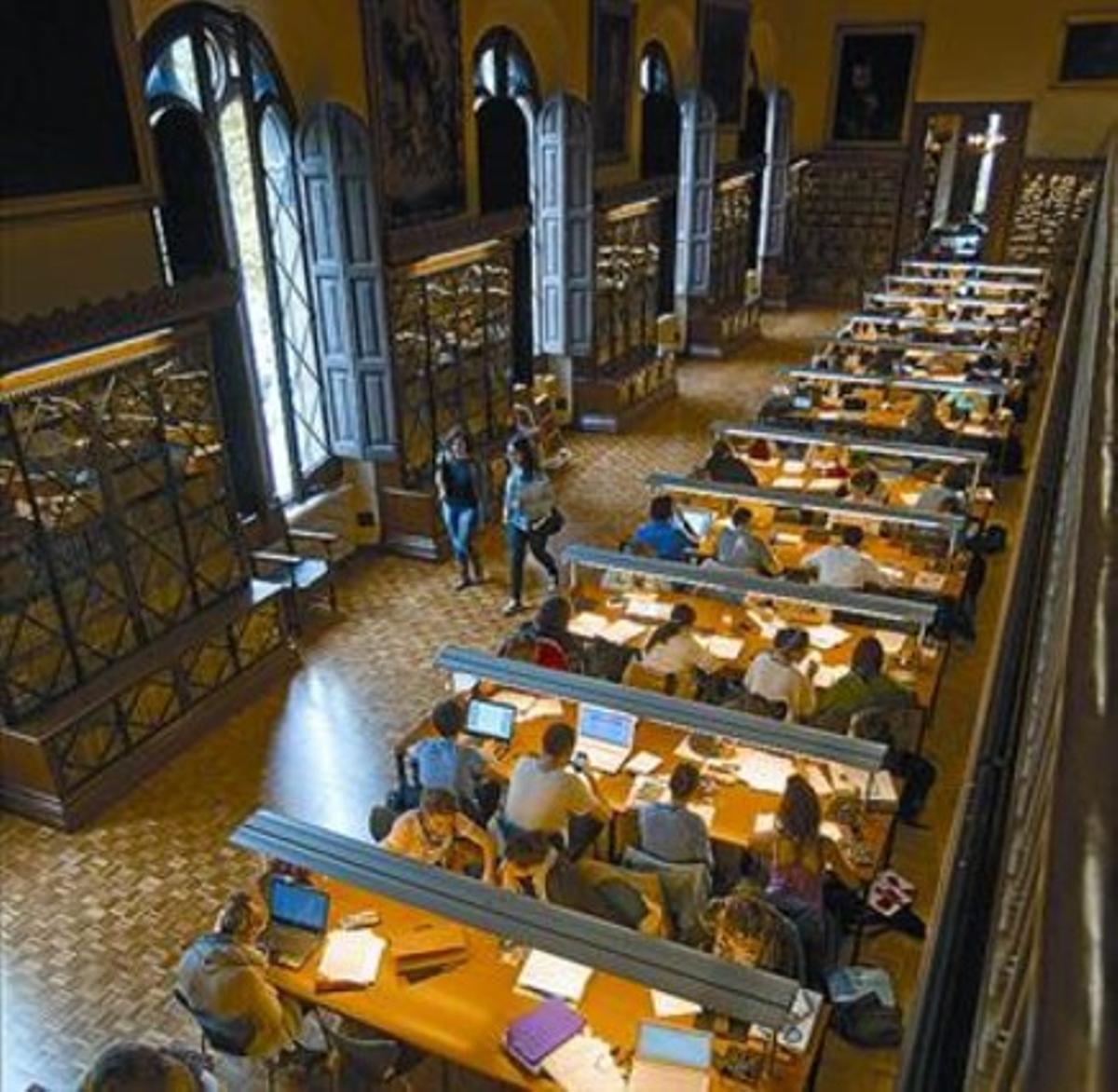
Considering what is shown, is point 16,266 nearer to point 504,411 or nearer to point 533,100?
point 504,411

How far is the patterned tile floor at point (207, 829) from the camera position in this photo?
511 centimetres

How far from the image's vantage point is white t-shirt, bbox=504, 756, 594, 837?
16.5ft

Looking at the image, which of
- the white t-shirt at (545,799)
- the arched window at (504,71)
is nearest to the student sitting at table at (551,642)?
the white t-shirt at (545,799)

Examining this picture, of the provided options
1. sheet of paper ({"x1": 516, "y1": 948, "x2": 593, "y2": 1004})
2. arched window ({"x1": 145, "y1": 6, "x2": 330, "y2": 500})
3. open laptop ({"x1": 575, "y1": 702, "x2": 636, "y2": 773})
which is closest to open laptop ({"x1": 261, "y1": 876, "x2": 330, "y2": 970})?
sheet of paper ({"x1": 516, "y1": 948, "x2": 593, "y2": 1004})

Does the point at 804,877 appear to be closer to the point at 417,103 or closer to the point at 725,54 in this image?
the point at 417,103

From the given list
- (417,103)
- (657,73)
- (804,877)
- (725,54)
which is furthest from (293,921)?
(725,54)

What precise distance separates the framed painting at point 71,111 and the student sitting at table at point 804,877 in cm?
526

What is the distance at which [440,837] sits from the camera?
482 cm

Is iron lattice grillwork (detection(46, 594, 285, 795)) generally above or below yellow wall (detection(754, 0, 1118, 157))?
below

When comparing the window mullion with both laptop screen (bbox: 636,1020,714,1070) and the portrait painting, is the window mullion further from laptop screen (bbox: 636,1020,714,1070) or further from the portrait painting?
the portrait painting

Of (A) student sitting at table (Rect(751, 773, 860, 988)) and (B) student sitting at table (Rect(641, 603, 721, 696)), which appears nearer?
(A) student sitting at table (Rect(751, 773, 860, 988))

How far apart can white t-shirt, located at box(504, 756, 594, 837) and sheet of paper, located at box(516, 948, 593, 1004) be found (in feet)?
2.36

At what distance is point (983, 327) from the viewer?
13.8 m

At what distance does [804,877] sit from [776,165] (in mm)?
17691
